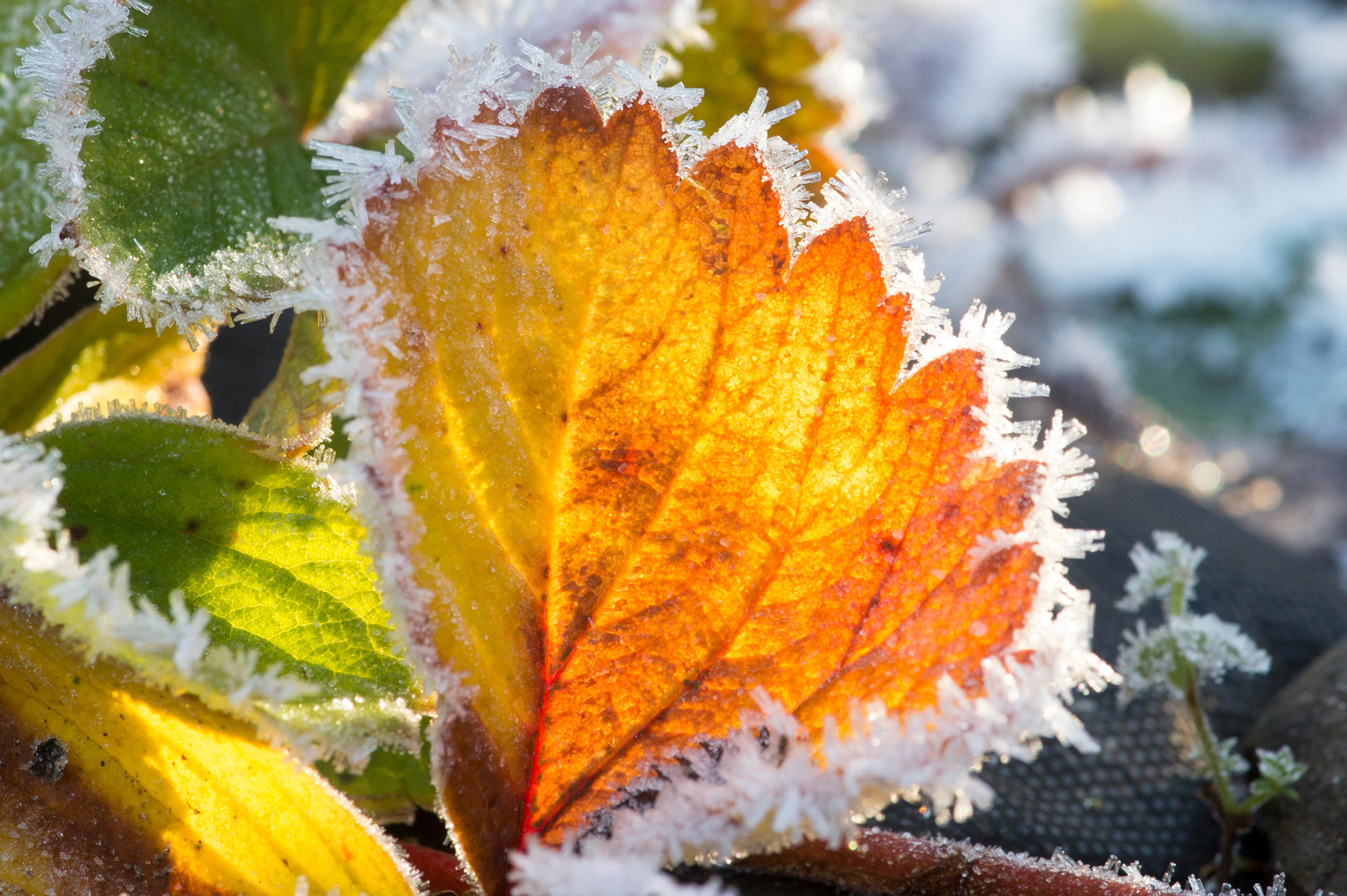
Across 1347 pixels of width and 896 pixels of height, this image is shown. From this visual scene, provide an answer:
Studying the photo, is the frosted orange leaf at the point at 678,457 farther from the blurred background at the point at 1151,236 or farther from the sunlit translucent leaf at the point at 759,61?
the blurred background at the point at 1151,236

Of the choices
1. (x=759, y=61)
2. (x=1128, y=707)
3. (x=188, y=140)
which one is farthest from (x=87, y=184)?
(x=1128, y=707)

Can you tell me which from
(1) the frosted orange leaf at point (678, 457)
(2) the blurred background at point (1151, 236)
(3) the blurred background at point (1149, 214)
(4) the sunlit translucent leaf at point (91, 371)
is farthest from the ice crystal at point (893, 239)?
(2) the blurred background at point (1151, 236)

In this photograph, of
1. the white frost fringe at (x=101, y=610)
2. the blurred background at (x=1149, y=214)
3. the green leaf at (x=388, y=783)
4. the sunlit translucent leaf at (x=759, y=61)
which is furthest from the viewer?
the blurred background at (x=1149, y=214)

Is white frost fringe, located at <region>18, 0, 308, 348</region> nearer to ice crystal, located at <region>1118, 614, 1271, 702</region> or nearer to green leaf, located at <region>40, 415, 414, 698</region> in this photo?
green leaf, located at <region>40, 415, 414, 698</region>

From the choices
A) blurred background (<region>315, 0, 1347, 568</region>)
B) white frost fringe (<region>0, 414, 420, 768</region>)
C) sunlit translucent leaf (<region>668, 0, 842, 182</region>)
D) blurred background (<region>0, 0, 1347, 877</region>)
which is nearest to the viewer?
white frost fringe (<region>0, 414, 420, 768</region>)

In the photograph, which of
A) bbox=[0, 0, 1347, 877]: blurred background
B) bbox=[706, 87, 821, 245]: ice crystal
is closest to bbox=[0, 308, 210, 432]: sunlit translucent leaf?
bbox=[0, 0, 1347, 877]: blurred background

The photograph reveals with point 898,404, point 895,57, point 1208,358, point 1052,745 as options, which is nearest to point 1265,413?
point 1208,358
